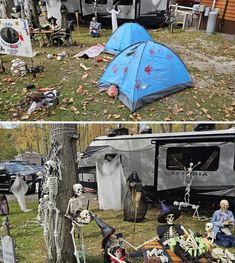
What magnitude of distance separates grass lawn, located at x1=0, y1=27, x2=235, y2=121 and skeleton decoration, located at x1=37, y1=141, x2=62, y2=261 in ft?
5.74

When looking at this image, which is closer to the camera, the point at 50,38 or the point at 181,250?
the point at 181,250

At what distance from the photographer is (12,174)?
168 inches

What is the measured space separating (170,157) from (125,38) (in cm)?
390

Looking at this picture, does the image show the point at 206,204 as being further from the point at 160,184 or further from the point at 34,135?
the point at 34,135

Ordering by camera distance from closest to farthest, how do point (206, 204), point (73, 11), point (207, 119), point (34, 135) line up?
point (34, 135) < point (206, 204) < point (207, 119) < point (73, 11)

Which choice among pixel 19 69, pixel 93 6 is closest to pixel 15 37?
pixel 19 69

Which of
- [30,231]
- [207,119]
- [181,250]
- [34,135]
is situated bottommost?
[30,231]

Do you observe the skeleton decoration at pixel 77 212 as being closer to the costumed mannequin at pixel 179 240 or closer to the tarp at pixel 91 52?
the costumed mannequin at pixel 179 240

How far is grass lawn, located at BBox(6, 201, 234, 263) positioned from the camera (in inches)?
151

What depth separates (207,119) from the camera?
201 inches

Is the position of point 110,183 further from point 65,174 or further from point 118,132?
point 65,174

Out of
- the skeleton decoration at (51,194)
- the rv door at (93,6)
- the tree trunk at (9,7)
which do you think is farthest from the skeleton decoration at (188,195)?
the rv door at (93,6)

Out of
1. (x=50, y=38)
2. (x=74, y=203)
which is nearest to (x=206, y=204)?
(x=74, y=203)

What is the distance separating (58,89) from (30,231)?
2.66 metres
